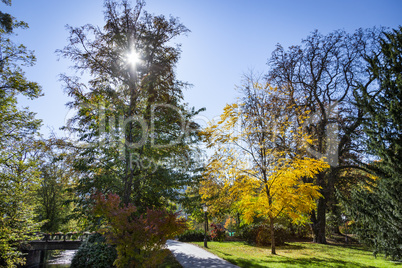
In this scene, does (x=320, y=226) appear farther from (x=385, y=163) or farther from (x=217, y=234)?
(x=385, y=163)

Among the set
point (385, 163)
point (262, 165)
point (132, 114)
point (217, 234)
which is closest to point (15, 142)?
point (132, 114)

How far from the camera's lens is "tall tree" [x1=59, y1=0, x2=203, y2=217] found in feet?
35.4

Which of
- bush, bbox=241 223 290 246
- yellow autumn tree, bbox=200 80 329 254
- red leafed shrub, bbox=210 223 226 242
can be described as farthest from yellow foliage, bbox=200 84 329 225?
red leafed shrub, bbox=210 223 226 242

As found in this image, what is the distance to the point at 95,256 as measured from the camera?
970cm

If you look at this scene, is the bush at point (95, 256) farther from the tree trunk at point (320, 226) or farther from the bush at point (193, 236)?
the tree trunk at point (320, 226)

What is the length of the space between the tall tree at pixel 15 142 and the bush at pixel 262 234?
43.7ft

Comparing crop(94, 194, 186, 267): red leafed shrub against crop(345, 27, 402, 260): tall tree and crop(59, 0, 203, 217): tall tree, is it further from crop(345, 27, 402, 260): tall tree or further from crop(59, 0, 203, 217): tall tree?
crop(345, 27, 402, 260): tall tree

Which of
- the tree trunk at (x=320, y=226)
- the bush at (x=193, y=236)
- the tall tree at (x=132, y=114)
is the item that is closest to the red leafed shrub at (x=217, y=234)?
the bush at (x=193, y=236)

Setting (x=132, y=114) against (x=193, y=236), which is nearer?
(x=132, y=114)

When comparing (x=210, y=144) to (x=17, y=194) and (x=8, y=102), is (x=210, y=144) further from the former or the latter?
(x=8, y=102)

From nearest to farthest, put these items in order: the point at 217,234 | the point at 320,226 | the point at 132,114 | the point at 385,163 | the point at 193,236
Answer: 1. the point at 385,163
2. the point at 132,114
3. the point at 320,226
4. the point at 217,234
5. the point at 193,236

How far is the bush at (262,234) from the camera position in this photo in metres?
16.4

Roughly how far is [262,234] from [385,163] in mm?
10165

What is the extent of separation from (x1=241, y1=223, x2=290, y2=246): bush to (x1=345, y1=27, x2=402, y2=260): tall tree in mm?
7379
